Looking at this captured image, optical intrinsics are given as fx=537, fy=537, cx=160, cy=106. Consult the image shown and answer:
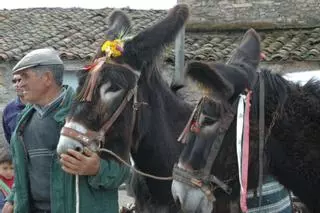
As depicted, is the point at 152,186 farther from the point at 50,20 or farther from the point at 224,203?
the point at 50,20

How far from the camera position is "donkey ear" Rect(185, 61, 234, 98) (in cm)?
295

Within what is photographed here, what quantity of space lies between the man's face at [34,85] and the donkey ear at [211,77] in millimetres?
1054

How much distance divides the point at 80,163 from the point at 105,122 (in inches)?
14.5

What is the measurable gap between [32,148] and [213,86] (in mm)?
1277

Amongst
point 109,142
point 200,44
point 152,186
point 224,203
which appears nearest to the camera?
point 224,203

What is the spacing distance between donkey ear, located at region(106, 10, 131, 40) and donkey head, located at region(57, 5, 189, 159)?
0.47ft

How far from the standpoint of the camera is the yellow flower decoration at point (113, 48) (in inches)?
146

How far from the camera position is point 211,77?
298cm

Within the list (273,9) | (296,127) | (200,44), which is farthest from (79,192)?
(273,9)

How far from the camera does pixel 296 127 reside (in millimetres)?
3104

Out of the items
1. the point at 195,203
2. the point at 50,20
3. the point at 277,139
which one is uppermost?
the point at 277,139

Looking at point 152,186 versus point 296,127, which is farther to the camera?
point 152,186

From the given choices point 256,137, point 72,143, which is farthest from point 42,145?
point 256,137

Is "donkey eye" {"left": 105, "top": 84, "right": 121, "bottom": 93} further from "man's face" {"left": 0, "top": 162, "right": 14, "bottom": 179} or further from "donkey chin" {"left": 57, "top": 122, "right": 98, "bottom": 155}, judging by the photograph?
"man's face" {"left": 0, "top": 162, "right": 14, "bottom": 179}
